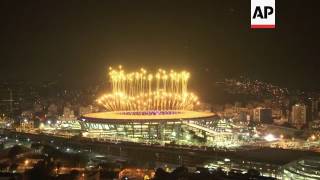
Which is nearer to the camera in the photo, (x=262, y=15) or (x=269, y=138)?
(x=262, y=15)

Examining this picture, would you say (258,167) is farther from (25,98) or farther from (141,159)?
(25,98)

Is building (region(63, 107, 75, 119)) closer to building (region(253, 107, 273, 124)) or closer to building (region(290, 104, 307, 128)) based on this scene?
building (region(253, 107, 273, 124))

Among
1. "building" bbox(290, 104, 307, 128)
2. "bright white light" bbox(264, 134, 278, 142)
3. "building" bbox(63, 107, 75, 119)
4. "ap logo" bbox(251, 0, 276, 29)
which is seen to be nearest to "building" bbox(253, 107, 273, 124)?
"building" bbox(290, 104, 307, 128)


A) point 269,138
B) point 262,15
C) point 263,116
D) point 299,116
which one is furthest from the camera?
point 263,116

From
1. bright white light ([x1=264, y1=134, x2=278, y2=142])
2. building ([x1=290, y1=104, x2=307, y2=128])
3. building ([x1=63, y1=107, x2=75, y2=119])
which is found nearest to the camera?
bright white light ([x1=264, y1=134, x2=278, y2=142])

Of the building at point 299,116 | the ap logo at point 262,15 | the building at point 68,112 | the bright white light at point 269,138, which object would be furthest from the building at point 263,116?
the ap logo at point 262,15

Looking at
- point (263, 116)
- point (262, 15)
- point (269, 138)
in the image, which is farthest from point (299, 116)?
point (262, 15)

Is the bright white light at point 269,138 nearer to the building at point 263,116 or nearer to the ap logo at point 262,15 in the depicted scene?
the building at point 263,116

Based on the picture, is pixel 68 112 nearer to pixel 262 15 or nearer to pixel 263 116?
pixel 263 116

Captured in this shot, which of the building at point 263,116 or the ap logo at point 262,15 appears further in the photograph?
the building at point 263,116
